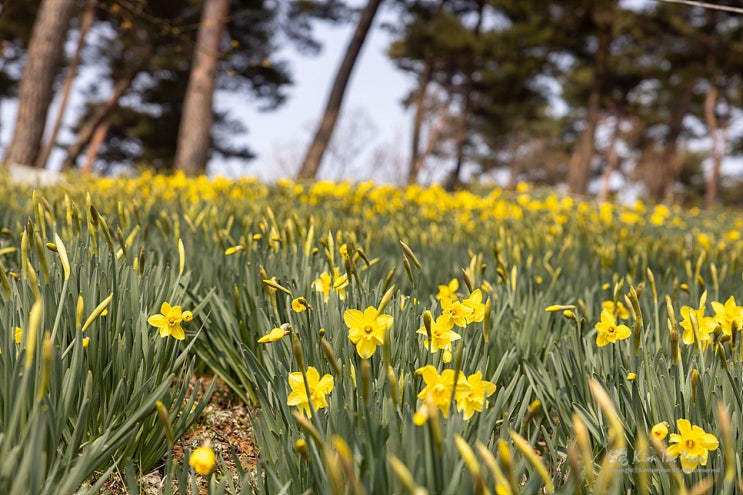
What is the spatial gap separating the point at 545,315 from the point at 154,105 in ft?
74.0

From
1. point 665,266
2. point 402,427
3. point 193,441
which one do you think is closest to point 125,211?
point 193,441

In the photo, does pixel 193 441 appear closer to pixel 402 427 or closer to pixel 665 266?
pixel 402 427

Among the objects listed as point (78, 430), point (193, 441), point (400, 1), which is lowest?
point (193, 441)

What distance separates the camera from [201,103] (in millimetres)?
9359

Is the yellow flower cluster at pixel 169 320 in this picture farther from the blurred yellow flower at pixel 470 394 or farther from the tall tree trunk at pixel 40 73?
the tall tree trunk at pixel 40 73

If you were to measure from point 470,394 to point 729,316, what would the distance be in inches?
37.8

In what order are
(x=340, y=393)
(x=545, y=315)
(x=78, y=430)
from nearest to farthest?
1. (x=78, y=430)
2. (x=340, y=393)
3. (x=545, y=315)

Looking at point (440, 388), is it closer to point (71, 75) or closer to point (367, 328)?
point (367, 328)

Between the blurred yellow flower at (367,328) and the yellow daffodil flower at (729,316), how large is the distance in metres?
0.97

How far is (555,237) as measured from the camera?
371cm

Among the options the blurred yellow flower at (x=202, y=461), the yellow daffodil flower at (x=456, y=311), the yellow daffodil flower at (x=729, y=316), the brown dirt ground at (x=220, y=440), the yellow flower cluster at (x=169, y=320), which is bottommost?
the brown dirt ground at (x=220, y=440)

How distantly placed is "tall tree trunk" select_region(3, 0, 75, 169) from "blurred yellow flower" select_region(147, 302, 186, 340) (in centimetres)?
803

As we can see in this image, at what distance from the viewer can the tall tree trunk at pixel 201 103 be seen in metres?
9.14

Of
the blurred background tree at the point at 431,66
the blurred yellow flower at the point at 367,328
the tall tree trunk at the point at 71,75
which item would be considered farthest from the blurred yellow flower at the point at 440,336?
the tall tree trunk at the point at 71,75
